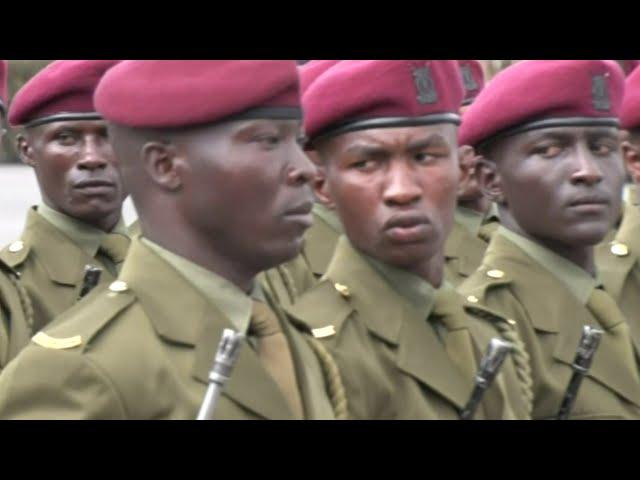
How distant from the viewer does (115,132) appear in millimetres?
4473

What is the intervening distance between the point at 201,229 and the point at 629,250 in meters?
3.07

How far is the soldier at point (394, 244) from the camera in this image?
17.0ft

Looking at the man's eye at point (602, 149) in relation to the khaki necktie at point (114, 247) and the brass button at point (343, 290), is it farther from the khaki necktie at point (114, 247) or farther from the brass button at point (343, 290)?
the khaki necktie at point (114, 247)

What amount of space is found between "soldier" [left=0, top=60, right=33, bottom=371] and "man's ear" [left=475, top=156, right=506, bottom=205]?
1.53m

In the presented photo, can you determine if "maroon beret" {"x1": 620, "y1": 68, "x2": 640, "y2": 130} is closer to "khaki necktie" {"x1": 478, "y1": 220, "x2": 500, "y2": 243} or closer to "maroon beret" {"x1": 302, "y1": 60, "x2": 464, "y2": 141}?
"khaki necktie" {"x1": 478, "y1": 220, "x2": 500, "y2": 243}

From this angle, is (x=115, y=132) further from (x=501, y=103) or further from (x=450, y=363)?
(x=501, y=103)

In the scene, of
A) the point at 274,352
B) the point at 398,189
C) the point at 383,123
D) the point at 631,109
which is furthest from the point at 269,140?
the point at 631,109

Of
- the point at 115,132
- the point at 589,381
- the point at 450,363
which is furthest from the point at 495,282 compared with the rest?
the point at 115,132

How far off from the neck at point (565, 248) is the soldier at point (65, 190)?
1.70 metres

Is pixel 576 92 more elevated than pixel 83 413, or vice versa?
pixel 576 92

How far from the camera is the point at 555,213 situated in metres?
6.12

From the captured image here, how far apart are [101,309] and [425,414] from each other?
3.73 feet

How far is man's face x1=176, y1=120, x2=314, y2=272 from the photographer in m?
4.34

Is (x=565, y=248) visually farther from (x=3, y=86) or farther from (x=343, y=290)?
(x=3, y=86)
